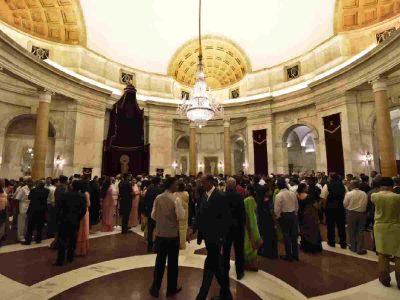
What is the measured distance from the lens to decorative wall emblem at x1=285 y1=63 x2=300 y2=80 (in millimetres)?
16791

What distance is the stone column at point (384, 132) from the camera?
10523 mm

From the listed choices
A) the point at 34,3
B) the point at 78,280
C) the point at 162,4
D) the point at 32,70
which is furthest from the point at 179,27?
the point at 78,280

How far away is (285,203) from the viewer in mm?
4582

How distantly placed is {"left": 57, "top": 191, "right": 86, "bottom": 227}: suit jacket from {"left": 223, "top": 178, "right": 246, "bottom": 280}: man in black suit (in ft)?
9.31

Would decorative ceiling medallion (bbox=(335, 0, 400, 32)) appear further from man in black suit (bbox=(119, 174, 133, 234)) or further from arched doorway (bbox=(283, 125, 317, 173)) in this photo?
man in black suit (bbox=(119, 174, 133, 234))

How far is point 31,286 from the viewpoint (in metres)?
3.43

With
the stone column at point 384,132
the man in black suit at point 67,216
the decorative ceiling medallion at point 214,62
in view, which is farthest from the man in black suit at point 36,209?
the decorative ceiling medallion at point 214,62

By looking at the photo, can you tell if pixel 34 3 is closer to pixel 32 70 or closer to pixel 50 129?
pixel 32 70

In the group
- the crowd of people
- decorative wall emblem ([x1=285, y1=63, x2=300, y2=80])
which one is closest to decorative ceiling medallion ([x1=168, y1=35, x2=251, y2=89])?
decorative wall emblem ([x1=285, y1=63, x2=300, y2=80])

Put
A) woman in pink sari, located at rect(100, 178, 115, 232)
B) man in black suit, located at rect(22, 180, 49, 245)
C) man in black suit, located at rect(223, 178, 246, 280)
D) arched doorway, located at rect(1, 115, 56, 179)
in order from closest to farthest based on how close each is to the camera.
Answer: man in black suit, located at rect(223, 178, 246, 280) < man in black suit, located at rect(22, 180, 49, 245) < woman in pink sari, located at rect(100, 178, 115, 232) < arched doorway, located at rect(1, 115, 56, 179)

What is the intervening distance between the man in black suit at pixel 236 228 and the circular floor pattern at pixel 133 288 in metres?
0.34

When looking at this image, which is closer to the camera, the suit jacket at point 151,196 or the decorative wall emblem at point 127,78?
the suit jacket at point 151,196

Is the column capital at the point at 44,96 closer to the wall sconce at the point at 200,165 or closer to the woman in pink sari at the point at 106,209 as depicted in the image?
the woman in pink sari at the point at 106,209

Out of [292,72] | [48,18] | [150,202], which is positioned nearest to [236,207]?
[150,202]
